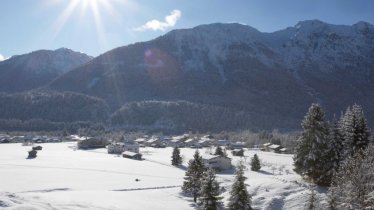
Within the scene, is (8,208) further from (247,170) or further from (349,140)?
(247,170)

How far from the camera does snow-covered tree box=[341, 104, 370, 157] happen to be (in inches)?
2274

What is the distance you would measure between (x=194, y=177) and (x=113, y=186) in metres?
15.8

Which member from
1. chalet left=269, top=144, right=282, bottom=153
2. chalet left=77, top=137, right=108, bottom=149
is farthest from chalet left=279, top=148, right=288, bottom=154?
chalet left=77, top=137, right=108, bottom=149

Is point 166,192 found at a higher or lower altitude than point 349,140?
lower

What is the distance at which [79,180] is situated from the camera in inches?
2953

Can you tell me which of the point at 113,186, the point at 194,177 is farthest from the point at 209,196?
the point at 113,186

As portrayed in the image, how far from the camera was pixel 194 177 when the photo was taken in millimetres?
61781

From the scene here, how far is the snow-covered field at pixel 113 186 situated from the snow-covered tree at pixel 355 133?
7.75 m

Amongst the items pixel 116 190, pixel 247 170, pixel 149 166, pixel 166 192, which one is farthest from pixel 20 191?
pixel 247 170

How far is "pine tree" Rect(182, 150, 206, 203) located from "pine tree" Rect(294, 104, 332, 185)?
13.8 metres

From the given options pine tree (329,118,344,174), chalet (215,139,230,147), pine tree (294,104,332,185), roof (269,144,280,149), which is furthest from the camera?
chalet (215,139,230,147)

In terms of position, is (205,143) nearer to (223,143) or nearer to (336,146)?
(223,143)

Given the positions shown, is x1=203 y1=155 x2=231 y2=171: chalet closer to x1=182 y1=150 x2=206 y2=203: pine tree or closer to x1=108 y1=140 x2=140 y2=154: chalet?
x1=182 y1=150 x2=206 y2=203: pine tree

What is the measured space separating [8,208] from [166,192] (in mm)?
29436
